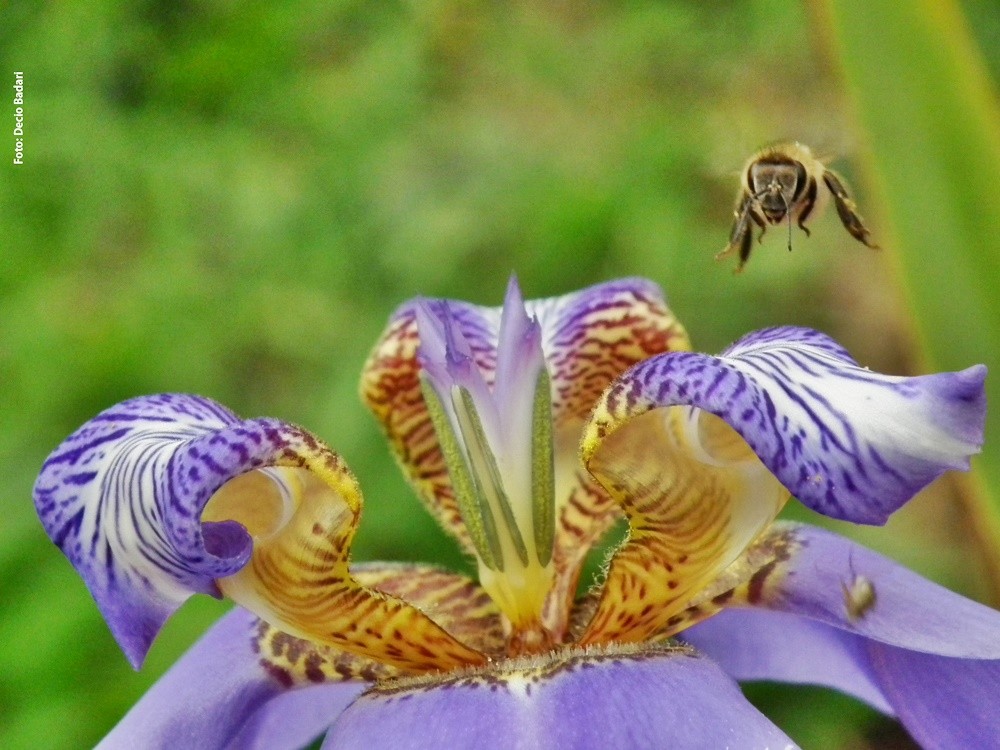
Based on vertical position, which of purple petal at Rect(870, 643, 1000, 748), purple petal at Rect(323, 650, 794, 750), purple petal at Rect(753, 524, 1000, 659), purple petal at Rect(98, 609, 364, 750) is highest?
purple petal at Rect(753, 524, 1000, 659)

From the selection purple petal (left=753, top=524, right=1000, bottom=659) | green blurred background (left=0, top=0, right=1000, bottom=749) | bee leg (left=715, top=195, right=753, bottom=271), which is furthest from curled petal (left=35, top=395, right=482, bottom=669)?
green blurred background (left=0, top=0, right=1000, bottom=749)

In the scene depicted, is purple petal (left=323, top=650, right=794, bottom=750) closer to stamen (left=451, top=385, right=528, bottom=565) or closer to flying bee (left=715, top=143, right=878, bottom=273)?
stamen (left=451, top=385, right=528, bottom=565)

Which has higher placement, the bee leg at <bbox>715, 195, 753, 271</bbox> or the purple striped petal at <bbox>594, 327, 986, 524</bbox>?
the bee leg at <bbox>715, 195, 753, 271</bbox>

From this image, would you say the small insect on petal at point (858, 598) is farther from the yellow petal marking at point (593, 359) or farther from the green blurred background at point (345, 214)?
the green blurred background at point (345, 214)

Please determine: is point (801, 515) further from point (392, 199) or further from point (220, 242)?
point (220, 242)

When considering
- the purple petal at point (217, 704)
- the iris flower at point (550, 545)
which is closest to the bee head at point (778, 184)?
the iris flower at point (550, 545)

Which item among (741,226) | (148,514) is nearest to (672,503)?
(741,226)

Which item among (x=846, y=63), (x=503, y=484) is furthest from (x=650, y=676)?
(x=846, y=63)
